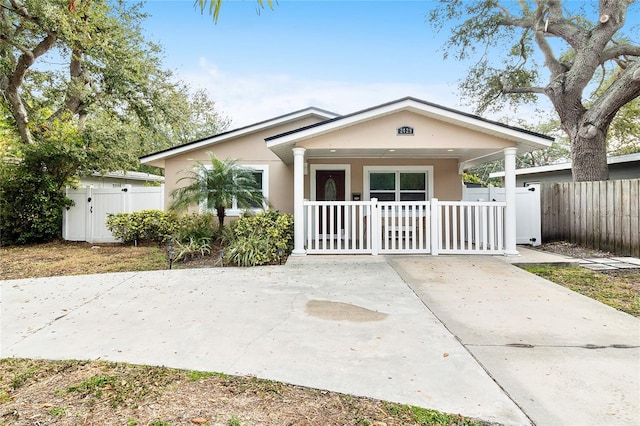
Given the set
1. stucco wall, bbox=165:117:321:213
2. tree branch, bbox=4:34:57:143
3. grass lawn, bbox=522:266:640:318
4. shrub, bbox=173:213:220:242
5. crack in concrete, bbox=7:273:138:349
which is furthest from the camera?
tree branch, bbox=4:34:57:143

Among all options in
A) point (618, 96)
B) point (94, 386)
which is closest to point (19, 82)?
point (94, 386)

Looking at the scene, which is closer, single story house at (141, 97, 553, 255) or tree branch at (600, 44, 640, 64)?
single story house at (141, 97, 553, 255)

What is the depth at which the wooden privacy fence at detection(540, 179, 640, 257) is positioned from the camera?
24.9 feet

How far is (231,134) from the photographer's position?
1076 centimetres

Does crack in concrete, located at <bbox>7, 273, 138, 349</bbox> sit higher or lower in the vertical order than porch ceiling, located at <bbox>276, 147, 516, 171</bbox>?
lower

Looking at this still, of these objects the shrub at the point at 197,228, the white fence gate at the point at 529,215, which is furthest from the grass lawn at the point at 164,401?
the white fence gate at the point at 529,215

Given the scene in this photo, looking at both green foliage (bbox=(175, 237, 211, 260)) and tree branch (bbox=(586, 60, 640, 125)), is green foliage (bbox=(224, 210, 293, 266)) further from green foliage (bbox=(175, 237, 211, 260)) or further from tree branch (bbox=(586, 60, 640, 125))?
tree branch (bbox=(586, 60, 640, 125))

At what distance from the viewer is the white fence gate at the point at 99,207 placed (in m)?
11.2

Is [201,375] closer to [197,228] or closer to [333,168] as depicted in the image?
[197,228]

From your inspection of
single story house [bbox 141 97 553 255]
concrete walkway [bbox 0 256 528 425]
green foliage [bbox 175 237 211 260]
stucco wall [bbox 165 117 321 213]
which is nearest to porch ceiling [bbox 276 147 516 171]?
single story house [bbox 141 97 553 255]

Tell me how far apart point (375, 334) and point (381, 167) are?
7648mm

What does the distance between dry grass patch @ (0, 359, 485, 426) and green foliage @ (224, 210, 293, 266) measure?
4603 millimetres

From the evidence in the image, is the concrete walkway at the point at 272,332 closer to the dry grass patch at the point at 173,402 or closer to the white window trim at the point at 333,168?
the dry grass patch at the point at 173,402

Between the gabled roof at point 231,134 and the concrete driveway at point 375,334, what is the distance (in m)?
5.44
